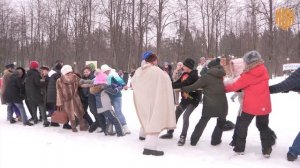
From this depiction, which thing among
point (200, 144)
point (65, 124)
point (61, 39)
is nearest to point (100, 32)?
point (61, 39)

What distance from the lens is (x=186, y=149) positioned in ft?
23.0

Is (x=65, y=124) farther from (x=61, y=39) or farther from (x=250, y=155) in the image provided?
(x=61, y=39)

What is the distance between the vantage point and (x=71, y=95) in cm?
903

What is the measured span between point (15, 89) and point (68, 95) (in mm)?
2479

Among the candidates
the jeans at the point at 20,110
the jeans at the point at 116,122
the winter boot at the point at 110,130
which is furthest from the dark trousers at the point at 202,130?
the jeans at the point at 20,110

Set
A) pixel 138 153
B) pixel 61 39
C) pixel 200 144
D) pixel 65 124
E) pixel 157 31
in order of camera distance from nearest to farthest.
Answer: pixel 138 153 → pixel 200 144 → pixel 65 124 → pixel 157 31 → pixel 61 39

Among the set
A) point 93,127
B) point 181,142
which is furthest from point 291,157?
point 93,127

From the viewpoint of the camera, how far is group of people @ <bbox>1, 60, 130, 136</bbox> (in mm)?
8469

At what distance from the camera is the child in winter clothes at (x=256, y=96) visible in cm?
614

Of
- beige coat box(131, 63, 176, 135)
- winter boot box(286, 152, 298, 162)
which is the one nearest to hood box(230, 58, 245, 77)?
beige coat box(131, 63, 176, 135)

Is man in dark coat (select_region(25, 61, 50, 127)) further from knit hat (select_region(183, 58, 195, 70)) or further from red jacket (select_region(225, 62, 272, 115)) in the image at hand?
red jacket (select_region(225, 62, 272, 115))

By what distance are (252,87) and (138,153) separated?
235cm

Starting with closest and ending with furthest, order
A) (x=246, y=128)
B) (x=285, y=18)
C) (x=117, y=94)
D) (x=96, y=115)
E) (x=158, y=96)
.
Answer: (x=246, y=128)
(x=158, y=96)
(x=117, y=94)
(x=96, y=115)
(x=285, y=18)

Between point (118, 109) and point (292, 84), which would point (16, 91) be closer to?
point (118, 109)
